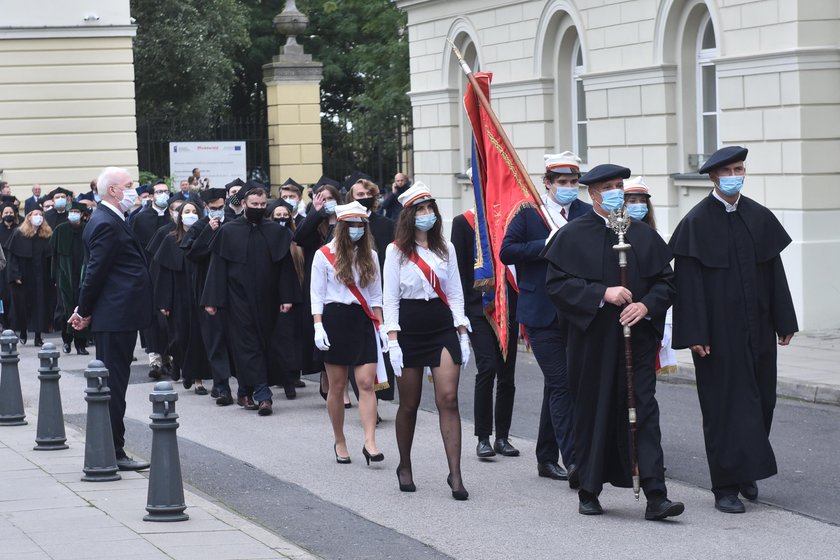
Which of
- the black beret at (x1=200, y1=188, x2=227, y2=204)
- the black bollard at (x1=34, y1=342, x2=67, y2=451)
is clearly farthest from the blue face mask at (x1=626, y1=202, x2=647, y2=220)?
the black beret at (x1=200, y1=188, x2=227, y2=204)

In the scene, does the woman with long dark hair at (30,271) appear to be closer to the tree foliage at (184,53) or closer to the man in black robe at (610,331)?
the man in black robe at (610,331)

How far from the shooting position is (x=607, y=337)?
8.10 meters

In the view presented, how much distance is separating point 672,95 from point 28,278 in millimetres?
8797

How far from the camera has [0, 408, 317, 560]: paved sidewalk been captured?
731 centimetres

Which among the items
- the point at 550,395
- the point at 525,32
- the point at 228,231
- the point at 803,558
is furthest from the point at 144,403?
the point at 525,32

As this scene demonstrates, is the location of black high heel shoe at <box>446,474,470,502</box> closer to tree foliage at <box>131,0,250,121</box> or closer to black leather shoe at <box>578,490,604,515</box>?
black leather shoe at <box>578,490,604,515</box>

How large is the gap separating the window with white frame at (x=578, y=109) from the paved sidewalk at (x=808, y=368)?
6.79m

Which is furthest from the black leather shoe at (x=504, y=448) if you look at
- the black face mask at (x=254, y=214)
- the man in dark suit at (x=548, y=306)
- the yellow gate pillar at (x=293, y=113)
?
the yellow gate pillar at (x=293, y=113)

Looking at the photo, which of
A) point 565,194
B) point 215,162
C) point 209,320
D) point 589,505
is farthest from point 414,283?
point 215,162

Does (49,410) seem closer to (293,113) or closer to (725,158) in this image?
(725,158)

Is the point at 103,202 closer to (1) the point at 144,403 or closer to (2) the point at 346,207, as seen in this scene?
(2) the point at 346,207

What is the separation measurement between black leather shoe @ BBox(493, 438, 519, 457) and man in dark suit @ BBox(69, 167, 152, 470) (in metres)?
2.34

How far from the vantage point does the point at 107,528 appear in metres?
7.88

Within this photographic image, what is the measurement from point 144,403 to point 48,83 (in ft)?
54.7
